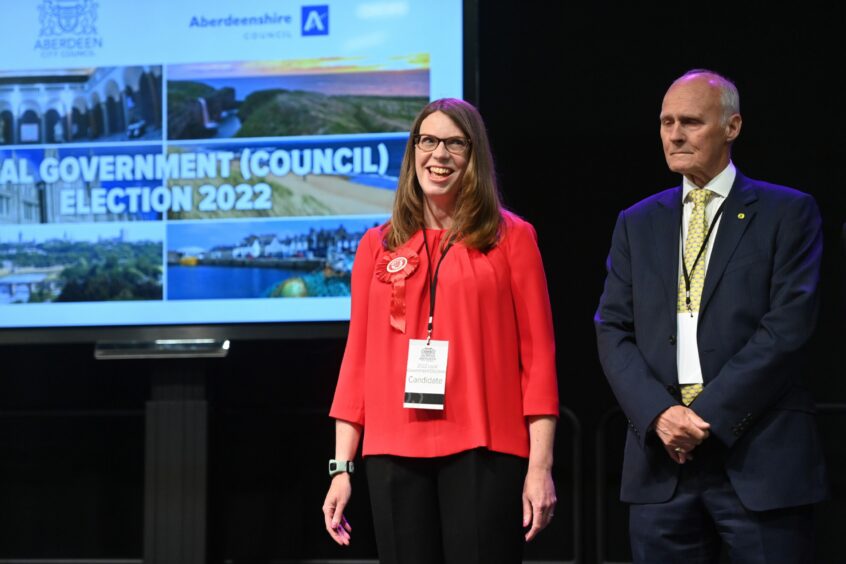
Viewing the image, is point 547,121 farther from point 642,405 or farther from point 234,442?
point 642,405

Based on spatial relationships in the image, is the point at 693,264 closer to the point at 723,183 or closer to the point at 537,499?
the point at 723,183

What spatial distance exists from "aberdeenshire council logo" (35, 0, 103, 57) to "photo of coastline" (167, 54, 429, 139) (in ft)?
1.06

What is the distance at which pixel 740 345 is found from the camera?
227 cm

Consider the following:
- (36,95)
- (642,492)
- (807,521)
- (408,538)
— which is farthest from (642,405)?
(36,95)

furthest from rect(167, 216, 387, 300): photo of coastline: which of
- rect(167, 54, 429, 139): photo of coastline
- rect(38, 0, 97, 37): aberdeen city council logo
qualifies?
rect(38, 0, 97, 37): aberdeen city council logo

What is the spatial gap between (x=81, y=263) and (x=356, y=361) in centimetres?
186

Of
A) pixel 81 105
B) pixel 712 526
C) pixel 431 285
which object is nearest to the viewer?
pixel 431 285

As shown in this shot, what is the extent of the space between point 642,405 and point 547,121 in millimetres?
2076

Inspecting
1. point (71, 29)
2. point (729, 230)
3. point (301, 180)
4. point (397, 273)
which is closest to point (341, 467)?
point (397, 273)

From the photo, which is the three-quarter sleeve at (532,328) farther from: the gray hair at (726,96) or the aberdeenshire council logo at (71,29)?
the aberdeenshire council logo at (71,29)

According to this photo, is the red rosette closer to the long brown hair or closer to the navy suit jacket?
the long brown hair

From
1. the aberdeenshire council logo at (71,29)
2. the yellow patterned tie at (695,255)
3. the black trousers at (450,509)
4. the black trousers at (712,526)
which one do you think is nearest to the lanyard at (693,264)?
the yellow patterned tie at (695,255)

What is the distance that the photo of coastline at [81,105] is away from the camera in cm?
379

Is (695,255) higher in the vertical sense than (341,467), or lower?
higher
